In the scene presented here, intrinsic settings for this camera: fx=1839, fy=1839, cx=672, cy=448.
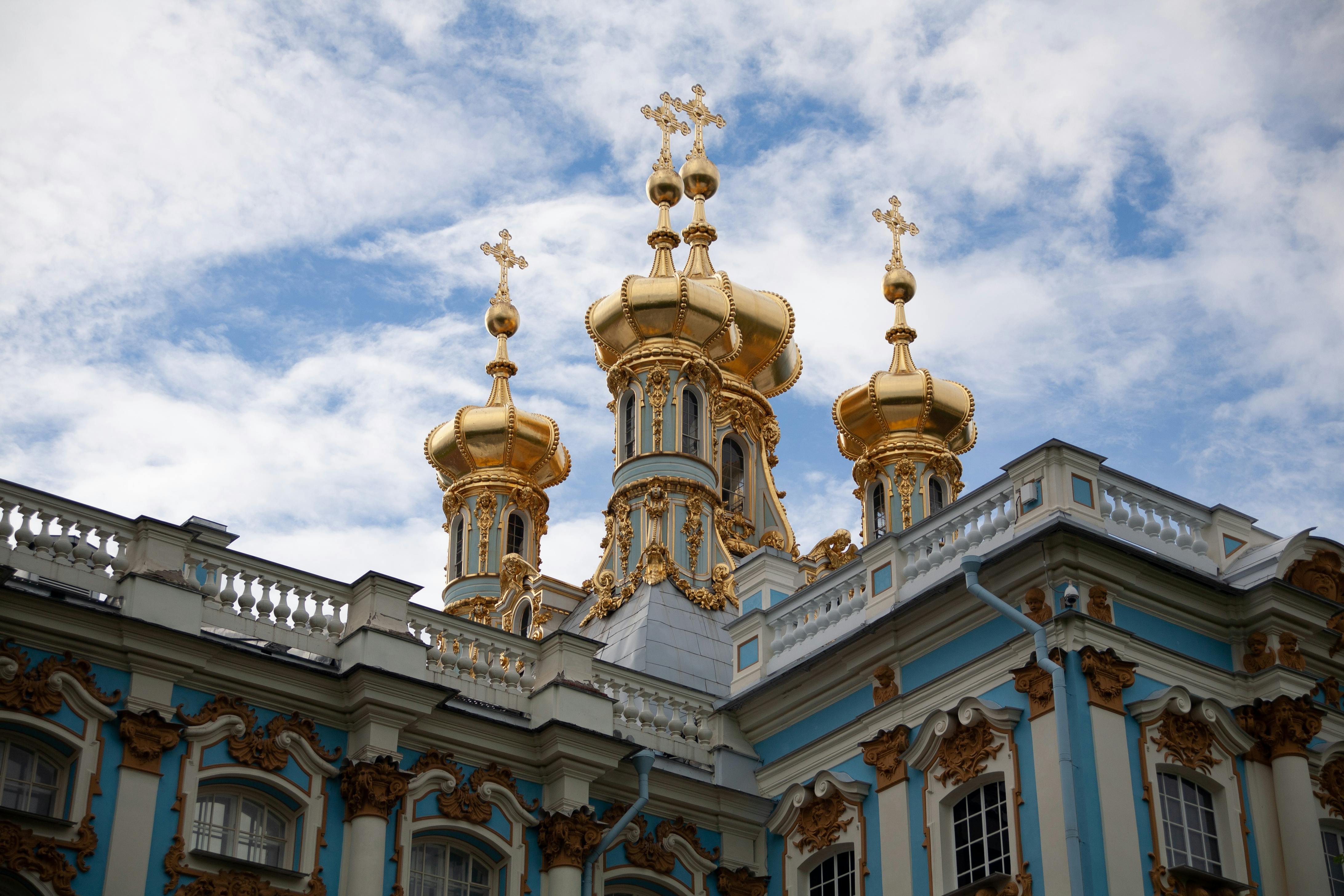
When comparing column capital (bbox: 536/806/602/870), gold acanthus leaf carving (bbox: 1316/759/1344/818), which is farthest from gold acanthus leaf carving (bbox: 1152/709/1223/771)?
column capital (bbox: 536/806/602/870)

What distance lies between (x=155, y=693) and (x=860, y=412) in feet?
56.5

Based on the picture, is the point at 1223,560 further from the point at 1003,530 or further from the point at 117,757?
the point at 117,757

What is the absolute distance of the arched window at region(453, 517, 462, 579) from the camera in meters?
31.1

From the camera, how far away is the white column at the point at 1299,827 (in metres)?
14.8

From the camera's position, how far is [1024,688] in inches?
599

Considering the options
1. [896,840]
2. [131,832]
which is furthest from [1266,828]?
[131,832]

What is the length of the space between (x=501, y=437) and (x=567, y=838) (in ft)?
50.2

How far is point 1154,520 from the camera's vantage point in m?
16.2

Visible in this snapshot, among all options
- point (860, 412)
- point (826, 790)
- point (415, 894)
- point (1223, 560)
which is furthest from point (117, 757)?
point (860, 412)

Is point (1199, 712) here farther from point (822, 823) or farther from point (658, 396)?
point (658, 396)

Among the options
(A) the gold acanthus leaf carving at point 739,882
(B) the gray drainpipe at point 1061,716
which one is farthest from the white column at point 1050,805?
(A) the gold acanthus leaf carving at point 739,882

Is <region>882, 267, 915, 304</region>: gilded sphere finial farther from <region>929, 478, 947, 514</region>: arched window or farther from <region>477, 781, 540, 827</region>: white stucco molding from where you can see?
<region>477, 781, 540, 827</region>: white stucco molding

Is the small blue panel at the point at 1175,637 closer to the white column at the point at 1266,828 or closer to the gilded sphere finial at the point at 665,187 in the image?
the white column at the point at 1266,828

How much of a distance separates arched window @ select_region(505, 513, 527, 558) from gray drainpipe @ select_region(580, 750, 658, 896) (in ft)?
46.3
